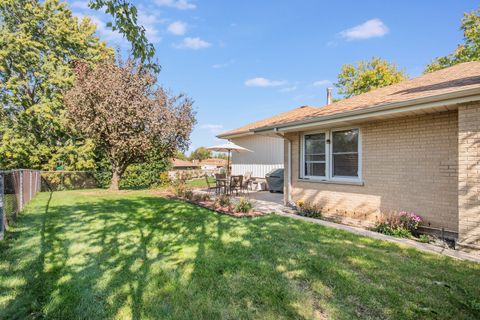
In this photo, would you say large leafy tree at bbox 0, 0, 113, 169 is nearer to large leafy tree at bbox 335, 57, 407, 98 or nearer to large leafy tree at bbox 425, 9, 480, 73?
large leafy tree at bbox 335, 57, 407, 98

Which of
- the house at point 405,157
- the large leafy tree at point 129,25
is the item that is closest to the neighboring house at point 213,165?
the house at point 405,157

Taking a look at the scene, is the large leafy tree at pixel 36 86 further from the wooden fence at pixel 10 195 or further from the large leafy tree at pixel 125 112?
the wooden fence at pixel 10 195

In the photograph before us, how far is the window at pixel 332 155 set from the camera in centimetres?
723

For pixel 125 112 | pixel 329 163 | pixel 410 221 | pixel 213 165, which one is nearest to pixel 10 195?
pixel 125 112

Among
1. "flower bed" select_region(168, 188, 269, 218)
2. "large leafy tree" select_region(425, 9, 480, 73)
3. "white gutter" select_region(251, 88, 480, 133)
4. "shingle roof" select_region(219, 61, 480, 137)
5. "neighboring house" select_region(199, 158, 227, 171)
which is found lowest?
"flower bed" select_region(168, 188, 269, 218)

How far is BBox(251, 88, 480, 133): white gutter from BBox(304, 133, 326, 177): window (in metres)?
0.79

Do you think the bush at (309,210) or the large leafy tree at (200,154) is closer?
the bush at (309,210)

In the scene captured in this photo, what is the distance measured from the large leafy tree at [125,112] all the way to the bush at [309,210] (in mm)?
8619

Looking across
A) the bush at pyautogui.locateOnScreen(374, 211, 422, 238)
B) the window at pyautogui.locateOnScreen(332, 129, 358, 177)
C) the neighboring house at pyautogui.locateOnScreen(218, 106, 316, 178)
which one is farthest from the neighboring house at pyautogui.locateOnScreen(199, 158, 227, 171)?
the bush at pyautogui.locateOnScreen(374, 211, 422, 238)

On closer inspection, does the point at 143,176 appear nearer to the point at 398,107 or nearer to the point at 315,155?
the point at 315,155

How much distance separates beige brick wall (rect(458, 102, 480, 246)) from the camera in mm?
4648

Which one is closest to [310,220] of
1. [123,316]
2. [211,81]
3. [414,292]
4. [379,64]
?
[414,292]

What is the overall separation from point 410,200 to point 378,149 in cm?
141

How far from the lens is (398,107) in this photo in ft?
18.1
